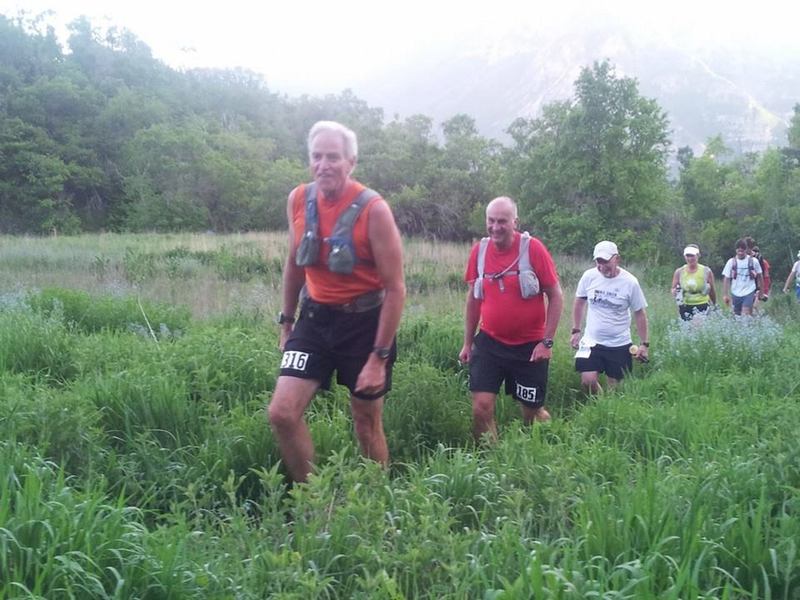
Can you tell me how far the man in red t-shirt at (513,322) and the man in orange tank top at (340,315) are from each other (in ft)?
4.14

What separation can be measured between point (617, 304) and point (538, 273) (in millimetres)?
1589

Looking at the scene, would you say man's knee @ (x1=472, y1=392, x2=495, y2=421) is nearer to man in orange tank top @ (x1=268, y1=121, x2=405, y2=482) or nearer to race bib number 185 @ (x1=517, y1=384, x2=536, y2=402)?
race bib number 185 @ (x1=517, y1=384, x2=536, y2=402)

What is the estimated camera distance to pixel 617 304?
6301mm

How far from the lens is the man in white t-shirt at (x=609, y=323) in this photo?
6156mm

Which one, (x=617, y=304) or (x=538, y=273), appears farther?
(x=617, y=304)

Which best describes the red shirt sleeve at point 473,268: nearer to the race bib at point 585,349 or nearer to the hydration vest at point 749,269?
the race bib at point 585,349

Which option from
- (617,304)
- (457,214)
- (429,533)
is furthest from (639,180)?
(429,533)

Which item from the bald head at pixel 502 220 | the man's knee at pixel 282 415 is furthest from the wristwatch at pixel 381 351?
the bald head at pixel 502 220

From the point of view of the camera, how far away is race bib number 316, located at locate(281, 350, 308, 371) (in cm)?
387

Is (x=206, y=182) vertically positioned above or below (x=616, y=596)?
above

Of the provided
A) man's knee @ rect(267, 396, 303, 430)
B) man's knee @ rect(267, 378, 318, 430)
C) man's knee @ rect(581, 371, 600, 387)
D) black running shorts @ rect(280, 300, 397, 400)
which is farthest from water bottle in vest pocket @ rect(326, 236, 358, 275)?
man's knee @ rect(581, 371, 600, 387)

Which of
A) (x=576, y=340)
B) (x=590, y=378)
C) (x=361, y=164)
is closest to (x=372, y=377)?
(x=590, y=378)

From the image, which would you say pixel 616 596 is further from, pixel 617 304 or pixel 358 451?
pixel 617 304

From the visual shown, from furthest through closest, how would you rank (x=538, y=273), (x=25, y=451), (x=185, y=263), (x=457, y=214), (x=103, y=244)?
1. (x=457, y=214)
2. (x=103, y=244)
3. (x=185, y=263)
4. (x=538, y=273)
5. (x=25, y=451)
